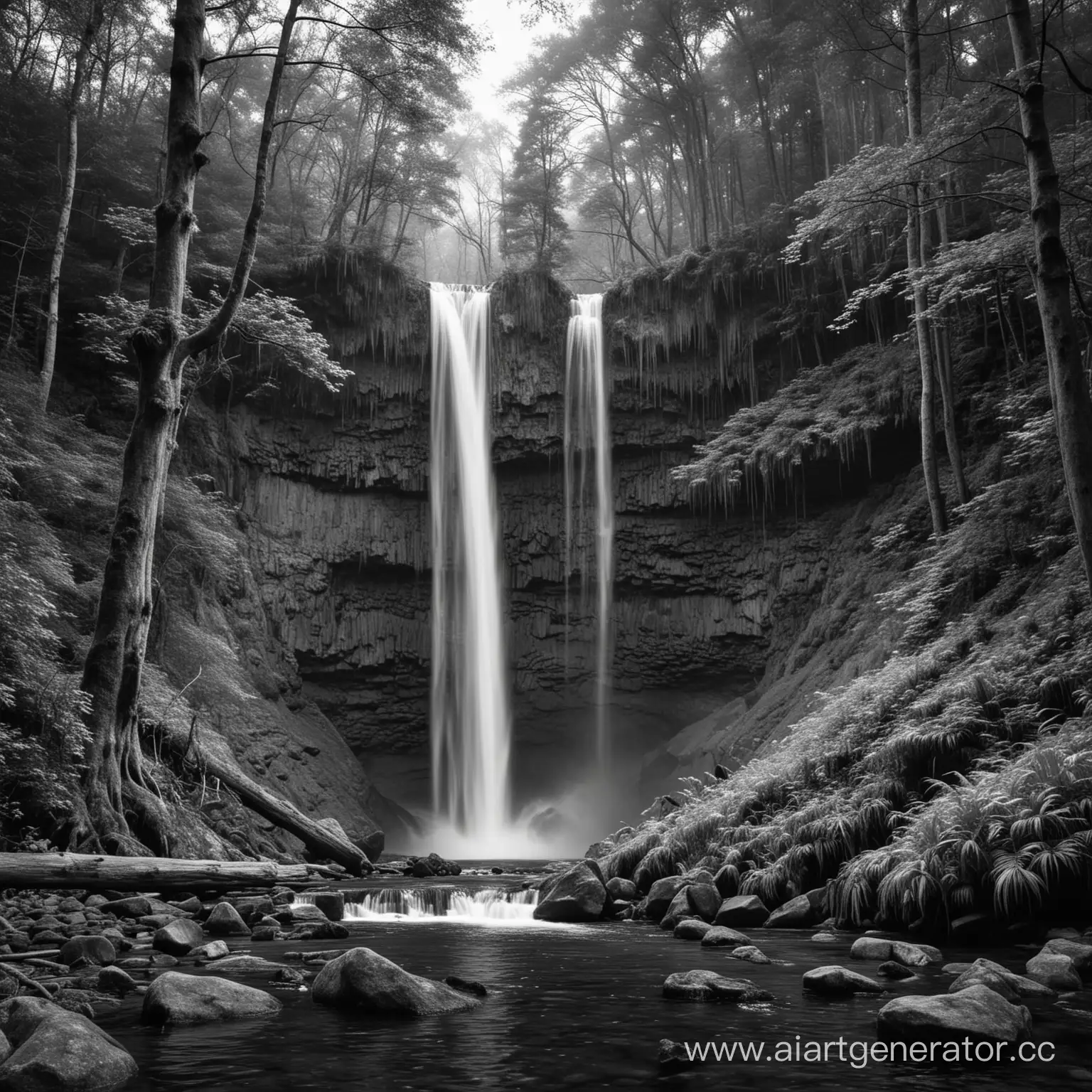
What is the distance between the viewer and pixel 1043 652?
30.3 feet

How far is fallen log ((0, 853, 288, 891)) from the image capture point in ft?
22.3

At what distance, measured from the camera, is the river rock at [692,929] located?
741cm

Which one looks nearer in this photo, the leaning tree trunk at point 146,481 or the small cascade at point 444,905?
the leaning tree trunk at point 146,481

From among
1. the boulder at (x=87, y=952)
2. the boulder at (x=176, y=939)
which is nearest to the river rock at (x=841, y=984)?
the boulder at (x=176, y=939)

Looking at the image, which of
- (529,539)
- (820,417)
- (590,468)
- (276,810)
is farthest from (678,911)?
(590,468)

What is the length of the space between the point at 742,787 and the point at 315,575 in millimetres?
15741

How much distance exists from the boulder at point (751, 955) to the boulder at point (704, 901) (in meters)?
1.98

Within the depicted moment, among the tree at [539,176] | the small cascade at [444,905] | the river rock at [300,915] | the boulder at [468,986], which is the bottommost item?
the small cascade at [444,905]

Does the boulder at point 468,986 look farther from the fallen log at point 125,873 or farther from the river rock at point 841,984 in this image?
the fallen log at point 125,873

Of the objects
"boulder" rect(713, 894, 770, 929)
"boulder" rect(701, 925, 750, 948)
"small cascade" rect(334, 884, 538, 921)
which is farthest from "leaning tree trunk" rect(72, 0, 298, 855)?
"boulder" rect(713, 894, 770, 929)

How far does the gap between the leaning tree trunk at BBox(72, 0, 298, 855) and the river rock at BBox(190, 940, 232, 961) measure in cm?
283

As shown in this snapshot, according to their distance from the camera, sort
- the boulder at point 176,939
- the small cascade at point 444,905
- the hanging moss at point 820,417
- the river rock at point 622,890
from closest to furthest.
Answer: the boulder at point 176,939 → the small cascade at point 444,905 → the river rock at point 622,890 → the hanging moss at point 820,417

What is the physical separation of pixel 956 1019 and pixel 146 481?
9349mm

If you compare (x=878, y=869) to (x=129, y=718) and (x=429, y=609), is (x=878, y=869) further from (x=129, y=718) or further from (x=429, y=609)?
(x=429, y=609)
